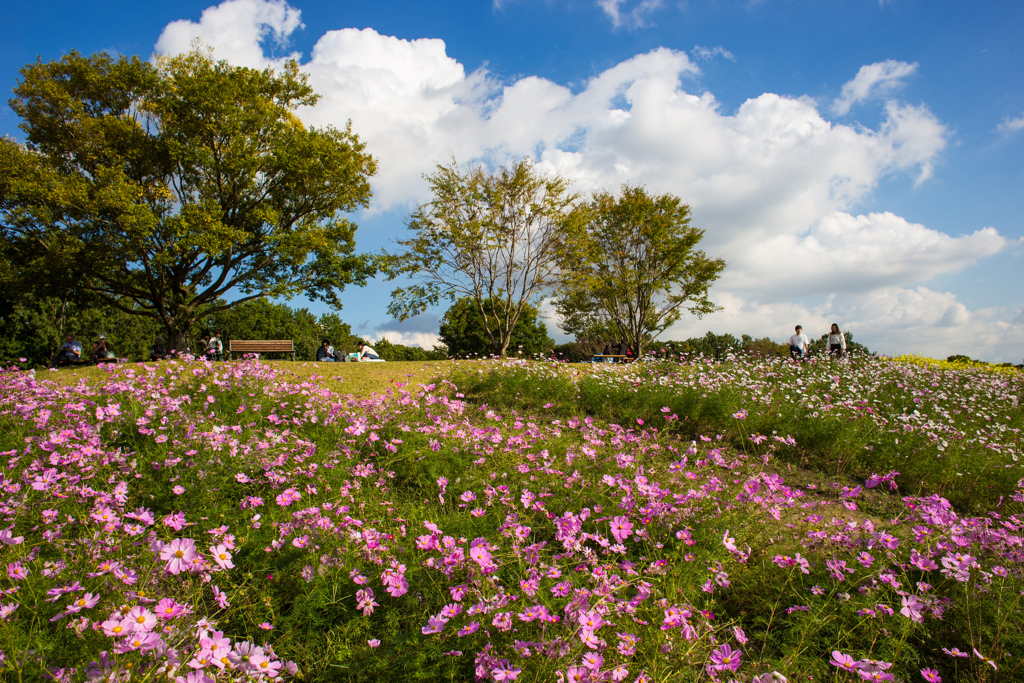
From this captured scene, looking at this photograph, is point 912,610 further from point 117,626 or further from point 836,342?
point 836,342

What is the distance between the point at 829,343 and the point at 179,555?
53.6ft

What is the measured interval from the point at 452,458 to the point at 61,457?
8.93 feet

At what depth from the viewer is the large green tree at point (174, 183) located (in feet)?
55.1

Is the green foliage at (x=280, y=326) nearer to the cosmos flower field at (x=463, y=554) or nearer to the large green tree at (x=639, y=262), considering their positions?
the large green tree at (x=639, y=262)

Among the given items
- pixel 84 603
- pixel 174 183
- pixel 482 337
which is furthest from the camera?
pixel 482 337

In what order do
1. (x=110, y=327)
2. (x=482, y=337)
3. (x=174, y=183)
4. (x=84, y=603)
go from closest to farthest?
1. (x=84, y=603)
2. (x=174, y=183)
3. (x=110, y=327)
4. (x=482, y=337)

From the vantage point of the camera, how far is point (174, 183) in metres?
20.0

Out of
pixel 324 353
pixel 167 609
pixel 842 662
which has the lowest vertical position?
pixel 842 662

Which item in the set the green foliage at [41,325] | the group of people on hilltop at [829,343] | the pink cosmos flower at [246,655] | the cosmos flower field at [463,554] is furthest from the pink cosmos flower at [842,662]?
the green foliage at [41,325]

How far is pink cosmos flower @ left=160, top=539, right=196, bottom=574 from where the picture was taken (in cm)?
176

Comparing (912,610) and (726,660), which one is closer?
(726,660)

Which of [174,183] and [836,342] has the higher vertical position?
[174,183]

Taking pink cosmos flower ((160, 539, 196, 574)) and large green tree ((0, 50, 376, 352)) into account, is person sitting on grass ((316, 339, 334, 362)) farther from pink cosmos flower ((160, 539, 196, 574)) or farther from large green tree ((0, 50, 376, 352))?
pink cosmos flower ((160, 539, 196, 574))

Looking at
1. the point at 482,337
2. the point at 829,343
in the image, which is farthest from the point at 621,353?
the point at 482,337
